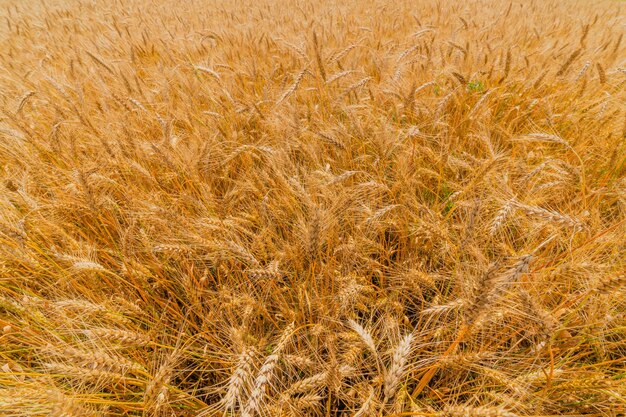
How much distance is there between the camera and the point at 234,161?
68.6 inches

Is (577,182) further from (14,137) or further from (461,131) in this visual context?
(14,137)

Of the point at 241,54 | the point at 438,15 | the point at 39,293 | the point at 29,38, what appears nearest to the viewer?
the point at 39,293

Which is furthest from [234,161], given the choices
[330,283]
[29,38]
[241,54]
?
[29,38]

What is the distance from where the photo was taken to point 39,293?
3.82ft

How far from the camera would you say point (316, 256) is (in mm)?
1157

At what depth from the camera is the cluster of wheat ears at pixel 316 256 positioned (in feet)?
2.85

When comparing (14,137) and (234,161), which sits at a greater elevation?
(14,137)

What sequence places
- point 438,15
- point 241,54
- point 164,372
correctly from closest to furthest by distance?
point 164,372 < point 241,54 < point 438,15

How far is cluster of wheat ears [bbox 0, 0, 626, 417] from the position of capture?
868 millimetres

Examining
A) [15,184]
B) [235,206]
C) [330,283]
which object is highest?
[15,184]

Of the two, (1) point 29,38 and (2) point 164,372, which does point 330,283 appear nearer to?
(2) point 164,372

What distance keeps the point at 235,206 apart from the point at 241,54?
2.11m

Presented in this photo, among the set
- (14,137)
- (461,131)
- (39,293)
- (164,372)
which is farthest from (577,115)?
(14,137)

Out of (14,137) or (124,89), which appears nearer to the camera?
(14,137)
